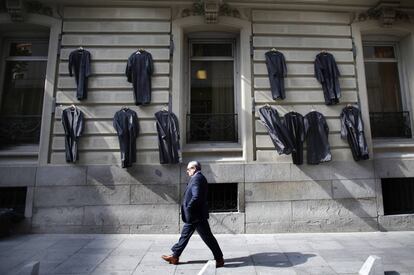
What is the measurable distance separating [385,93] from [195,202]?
806cm

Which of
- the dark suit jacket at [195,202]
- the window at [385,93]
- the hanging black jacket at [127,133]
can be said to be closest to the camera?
the dark suit jacket at [195,202]

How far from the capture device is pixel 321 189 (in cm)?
830

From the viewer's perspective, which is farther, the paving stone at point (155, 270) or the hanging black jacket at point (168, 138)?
the hanging black jacket at point (168, 138)

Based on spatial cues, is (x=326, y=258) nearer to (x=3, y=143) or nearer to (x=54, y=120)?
(x=54, y=120)

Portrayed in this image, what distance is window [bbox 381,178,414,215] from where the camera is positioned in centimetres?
861

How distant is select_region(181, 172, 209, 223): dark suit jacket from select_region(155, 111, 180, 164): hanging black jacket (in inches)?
105

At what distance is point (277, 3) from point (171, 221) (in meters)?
7.35

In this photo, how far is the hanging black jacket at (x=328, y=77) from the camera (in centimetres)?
866

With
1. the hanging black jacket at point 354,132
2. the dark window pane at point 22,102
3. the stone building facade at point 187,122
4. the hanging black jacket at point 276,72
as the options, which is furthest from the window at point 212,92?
the dark window pane at point 22,102

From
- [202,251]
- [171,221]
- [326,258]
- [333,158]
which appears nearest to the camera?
[326,258]

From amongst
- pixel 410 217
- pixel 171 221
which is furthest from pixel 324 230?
pixel 171 221

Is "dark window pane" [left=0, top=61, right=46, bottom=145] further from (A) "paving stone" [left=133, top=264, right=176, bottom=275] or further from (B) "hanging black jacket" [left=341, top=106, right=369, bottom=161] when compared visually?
(B) "hanging black jacket" [left=341, top=106, right=369, bottom=161]

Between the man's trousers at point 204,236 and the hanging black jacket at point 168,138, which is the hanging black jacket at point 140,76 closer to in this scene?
the hanging black jacket at point 168,138

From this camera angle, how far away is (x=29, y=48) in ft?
31.1
